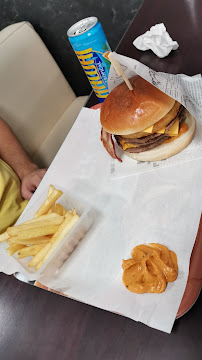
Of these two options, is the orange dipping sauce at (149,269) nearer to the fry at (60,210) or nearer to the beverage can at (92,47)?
the fry at (60,210)

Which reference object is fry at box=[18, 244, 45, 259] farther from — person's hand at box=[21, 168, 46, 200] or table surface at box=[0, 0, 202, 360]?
person's hand at box=[21, 168, 46, 200]

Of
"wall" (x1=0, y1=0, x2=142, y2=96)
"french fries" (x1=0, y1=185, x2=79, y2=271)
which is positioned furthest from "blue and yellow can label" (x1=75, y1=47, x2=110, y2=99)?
"wall" (x1=0, y1=0, x2=142, y2=96)

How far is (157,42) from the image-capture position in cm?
167

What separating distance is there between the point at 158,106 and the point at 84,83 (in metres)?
1.76

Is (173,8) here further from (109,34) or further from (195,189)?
(195,189)

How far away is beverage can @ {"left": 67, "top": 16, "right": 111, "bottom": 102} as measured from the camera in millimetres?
1479

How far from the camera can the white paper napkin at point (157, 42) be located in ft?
5.35

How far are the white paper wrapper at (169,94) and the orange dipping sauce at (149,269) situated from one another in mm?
345

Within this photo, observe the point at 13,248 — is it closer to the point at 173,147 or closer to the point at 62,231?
the point at 62,231

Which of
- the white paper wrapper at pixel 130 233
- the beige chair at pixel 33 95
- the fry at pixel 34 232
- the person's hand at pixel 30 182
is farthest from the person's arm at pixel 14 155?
the fry at pixel 34 232

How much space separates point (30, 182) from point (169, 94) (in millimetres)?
847

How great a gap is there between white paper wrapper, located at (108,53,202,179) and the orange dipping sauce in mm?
345

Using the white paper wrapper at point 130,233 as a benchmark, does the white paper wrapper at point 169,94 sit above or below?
above

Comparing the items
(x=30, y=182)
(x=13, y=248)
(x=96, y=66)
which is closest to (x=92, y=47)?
(x=96, y=66)
